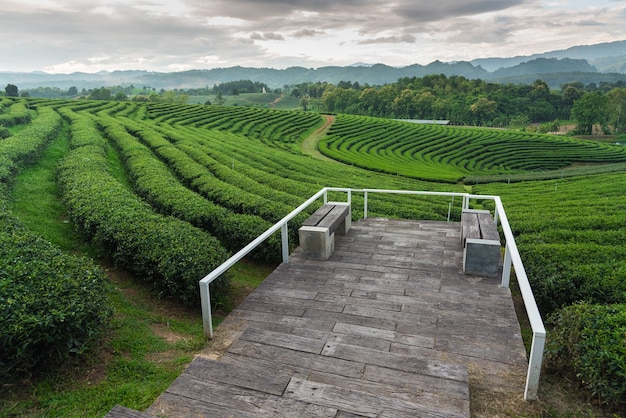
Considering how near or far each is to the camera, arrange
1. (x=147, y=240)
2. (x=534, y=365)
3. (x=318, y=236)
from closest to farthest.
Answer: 1. (x=534, y=365)
2. (x=147, y=240)
3. (x=318, y=236)

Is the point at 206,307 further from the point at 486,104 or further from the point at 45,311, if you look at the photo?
the point at 486,104

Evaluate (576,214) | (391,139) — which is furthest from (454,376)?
(391,139)

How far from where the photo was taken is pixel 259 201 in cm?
930

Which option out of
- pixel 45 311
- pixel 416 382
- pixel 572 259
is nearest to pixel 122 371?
pixel 45 311

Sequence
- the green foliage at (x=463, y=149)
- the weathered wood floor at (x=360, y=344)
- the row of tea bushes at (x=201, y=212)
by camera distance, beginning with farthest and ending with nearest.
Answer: the green foliage at (x=463, y=149) → the row of tea bushes at (x=201, y=212) → the weathered wood floor at (x=360, y=344)

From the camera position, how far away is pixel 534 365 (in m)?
3.11

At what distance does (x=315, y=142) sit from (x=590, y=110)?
6091cm

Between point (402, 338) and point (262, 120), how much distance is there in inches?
1939

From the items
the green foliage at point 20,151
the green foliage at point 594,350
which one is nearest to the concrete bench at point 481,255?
the green foliage at point 594,350

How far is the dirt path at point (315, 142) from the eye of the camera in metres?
37.8

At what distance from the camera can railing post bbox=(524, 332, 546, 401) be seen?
304 cm

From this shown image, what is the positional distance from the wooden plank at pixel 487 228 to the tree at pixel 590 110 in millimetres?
85749

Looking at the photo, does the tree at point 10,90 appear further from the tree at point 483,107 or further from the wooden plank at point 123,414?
the tree at point 483,107

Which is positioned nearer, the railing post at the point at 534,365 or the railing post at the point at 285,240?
the railing post at the point at 534,365
